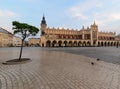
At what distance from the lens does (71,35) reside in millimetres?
120438

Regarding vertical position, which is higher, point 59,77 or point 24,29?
point 24,29

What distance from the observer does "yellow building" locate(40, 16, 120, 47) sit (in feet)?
334

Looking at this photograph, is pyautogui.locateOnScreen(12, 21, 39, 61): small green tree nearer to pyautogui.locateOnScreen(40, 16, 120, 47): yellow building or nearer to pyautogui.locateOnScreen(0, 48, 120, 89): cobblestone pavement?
pyautogui.locateOnScreen(0, 48, 120, 89): cobblestone pavement

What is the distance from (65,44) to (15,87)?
3964 inches

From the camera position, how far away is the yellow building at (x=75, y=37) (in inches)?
4008

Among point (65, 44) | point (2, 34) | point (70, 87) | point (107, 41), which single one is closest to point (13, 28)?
point (70, 87)

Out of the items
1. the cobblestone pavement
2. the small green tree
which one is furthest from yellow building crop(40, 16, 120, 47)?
the cobblestone pavement

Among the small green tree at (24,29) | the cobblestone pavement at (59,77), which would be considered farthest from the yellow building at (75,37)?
the cobblestone pavement at (59,77)

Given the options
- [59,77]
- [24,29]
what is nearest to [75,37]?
[24,29]

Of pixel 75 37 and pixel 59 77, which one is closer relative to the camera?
pixel 59 77

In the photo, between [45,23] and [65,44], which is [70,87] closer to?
[65,44]

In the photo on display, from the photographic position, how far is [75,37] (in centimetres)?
11725

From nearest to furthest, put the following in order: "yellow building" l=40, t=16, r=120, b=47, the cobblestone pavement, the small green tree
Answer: the cobblestone pavement → the small green tree → "yellow building" l=40, t=16, r=120, b=47

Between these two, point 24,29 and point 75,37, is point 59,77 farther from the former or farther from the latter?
point 75,37
